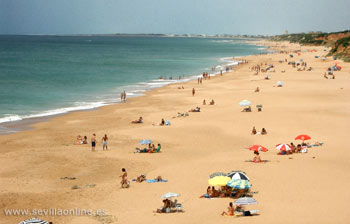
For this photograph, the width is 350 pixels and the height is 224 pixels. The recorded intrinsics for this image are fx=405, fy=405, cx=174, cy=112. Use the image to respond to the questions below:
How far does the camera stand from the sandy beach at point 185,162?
14.5 metres

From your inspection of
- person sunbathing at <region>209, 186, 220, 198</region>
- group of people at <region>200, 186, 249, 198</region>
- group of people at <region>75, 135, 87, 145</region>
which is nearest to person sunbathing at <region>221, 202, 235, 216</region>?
group of people at <region>200, 186, 249, 198</region>

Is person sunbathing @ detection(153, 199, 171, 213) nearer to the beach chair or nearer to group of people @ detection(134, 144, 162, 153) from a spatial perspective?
the beach chair

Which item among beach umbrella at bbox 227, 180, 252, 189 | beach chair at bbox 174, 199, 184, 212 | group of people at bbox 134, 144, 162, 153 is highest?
beach umbrella at bbox 227, 180, 252, 189

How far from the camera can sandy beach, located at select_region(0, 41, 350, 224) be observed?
14.5 meters

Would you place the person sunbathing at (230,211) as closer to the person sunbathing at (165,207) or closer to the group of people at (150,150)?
the person sunbathing at (165,207)

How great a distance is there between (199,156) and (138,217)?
843cm

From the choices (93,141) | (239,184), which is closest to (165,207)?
(239,184)

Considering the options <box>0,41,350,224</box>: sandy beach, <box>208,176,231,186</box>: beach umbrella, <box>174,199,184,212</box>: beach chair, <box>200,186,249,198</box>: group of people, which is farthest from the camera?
<box>208,176,231,186</box>: beach umbrella

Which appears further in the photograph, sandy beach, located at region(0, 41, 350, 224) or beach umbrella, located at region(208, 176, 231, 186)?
beach umbrella, located at region(208, 176, 231, 186)

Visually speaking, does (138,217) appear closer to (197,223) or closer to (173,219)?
(173,219)

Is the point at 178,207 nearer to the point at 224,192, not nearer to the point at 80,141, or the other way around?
the point at 224,192

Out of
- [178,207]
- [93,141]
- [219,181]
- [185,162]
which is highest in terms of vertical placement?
[93,141]

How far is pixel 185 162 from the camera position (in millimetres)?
21062

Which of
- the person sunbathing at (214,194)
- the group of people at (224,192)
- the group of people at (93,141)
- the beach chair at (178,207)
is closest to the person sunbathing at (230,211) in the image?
the beach chair at (178,207)
